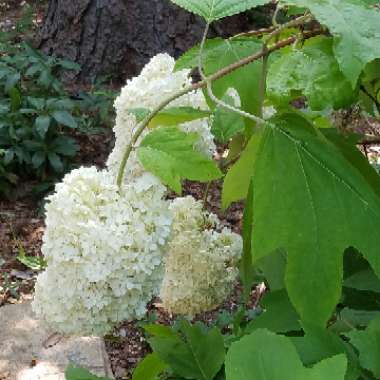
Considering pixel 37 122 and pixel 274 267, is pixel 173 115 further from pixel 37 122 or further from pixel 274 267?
pixel 37 122

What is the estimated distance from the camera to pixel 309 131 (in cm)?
112

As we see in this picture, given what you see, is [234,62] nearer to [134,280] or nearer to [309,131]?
[309,131]

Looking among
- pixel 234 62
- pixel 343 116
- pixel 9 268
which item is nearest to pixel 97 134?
pixel 9 268

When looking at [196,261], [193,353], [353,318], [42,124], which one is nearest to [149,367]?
[193,353]

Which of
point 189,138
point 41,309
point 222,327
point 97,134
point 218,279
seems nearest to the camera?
point 189,138

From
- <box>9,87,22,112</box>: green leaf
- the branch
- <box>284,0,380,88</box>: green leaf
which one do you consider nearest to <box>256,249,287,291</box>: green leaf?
the branch

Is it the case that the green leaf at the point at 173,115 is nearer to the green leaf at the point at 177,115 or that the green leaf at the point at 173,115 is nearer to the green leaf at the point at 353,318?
the green leaf at the point at 177,115

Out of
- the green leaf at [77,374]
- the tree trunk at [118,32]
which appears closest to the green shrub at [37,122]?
the tree trunk at [118,32]

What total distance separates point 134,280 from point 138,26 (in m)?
4.63

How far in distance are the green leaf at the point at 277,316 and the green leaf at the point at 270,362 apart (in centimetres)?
34

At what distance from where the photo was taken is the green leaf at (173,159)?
1102 millimetres

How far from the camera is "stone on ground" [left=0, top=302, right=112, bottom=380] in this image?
139 inches

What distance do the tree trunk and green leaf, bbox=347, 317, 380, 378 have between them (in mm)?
4410

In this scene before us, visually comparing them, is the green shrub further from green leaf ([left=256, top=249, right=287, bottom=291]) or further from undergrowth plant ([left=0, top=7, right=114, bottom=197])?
green leaf ([left=256, top=249, right=287, bottom=291])
